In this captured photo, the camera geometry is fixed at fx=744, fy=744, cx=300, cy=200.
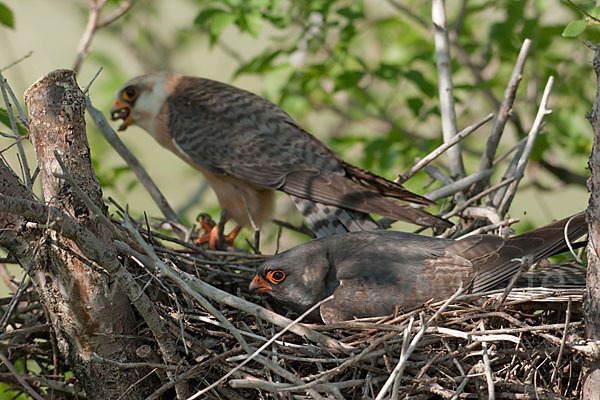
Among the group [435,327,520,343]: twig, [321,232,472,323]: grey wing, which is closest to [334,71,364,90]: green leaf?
[321,232,472,323]: grey wing

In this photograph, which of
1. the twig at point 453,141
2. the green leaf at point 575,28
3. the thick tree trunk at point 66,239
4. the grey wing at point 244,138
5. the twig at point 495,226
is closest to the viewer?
the thick tree trunk at point 66,239

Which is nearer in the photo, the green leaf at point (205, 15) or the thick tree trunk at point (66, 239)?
the thick tree trunk at point (66, 239)

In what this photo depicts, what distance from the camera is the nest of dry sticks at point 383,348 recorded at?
3.11m

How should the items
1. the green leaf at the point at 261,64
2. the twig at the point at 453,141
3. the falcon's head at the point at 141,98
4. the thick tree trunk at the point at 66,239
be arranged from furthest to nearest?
the falcon's head at the point at 141,98, the green leaf at the point at 261,64, the twig at the point at 453,141, the thick tree trunk at the point at 66,239

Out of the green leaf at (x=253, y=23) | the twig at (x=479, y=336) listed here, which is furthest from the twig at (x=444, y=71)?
the twig at (x=479, y=336)

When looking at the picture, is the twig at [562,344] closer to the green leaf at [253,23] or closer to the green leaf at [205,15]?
the green leaf at [253,23]

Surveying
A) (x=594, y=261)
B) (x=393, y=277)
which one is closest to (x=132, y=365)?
(x=393, y=277)

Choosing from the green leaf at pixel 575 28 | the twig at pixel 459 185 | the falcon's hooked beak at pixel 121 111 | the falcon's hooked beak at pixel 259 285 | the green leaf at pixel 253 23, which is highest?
the green leaf at pixel 575 28

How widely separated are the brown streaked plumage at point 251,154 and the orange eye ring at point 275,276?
94cm

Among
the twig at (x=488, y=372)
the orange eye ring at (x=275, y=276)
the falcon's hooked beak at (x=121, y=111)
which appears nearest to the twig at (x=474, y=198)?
the orange eye ring at (x=275, y=276)

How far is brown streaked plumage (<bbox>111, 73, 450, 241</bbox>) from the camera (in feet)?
16.3

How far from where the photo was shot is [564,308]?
345 cm

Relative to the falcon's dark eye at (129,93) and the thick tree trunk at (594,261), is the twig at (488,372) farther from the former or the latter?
the falcon's dark eye at (129,93)

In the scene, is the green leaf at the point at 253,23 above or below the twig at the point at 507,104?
above
